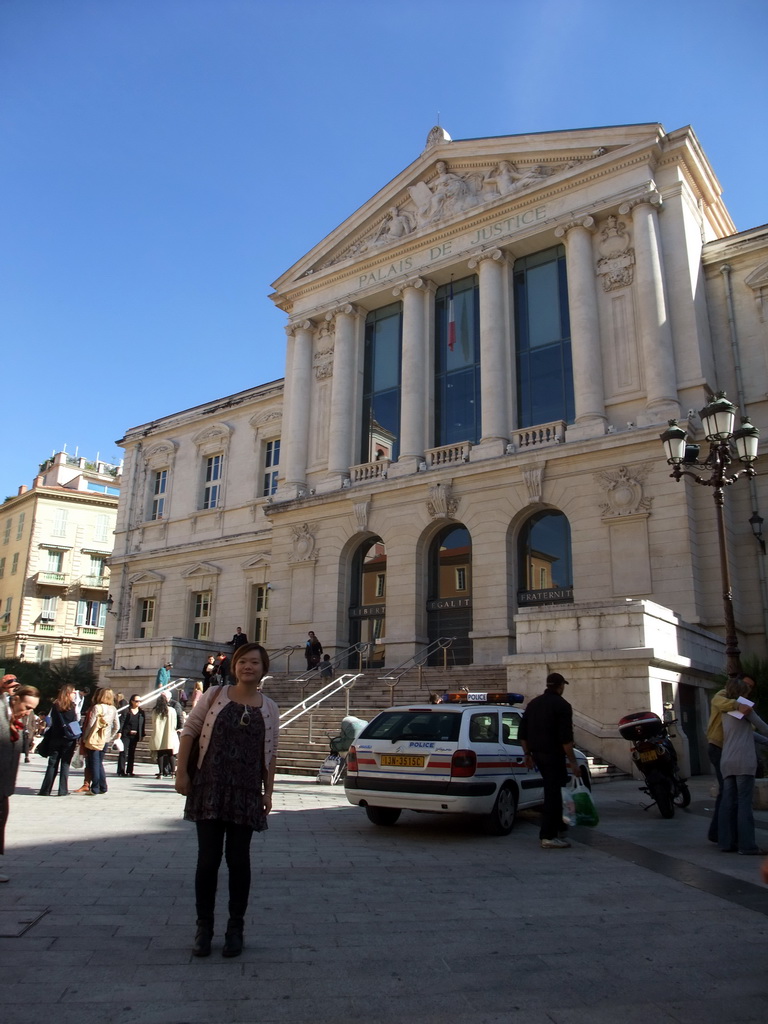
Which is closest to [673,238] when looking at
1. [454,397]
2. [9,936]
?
[454,397]

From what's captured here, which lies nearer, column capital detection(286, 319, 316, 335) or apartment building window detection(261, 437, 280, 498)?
column capital detection(286, 319, 316, 335)

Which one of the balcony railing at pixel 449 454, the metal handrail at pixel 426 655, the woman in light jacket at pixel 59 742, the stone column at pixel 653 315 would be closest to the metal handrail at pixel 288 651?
the metal handrail at pixel 426 655

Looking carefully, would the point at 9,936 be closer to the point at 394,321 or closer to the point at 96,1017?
the point at 96,1017

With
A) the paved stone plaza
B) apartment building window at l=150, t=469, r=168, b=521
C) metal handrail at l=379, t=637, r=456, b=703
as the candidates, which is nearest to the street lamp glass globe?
the paved stone plaza

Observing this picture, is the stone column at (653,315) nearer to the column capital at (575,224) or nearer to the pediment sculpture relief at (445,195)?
the column capital at (575,224)

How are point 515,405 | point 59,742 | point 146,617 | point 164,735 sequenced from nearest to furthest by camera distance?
point 59,742 → point 164,735 → point 515,405 → point 146,617

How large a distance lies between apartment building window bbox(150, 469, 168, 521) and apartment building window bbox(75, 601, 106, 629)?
17.3 m

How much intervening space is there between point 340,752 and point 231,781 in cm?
988

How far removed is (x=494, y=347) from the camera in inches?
1010

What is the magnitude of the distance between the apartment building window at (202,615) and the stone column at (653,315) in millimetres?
20080

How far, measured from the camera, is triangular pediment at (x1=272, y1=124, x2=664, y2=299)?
2505 centimetres

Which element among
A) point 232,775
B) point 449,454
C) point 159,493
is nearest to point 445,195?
point 449,454

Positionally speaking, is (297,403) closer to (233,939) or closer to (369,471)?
(369,471)

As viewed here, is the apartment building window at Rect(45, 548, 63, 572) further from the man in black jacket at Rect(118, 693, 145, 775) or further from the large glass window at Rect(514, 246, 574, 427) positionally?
the man in black jacket at Rect(118, 693, 145, 775)
